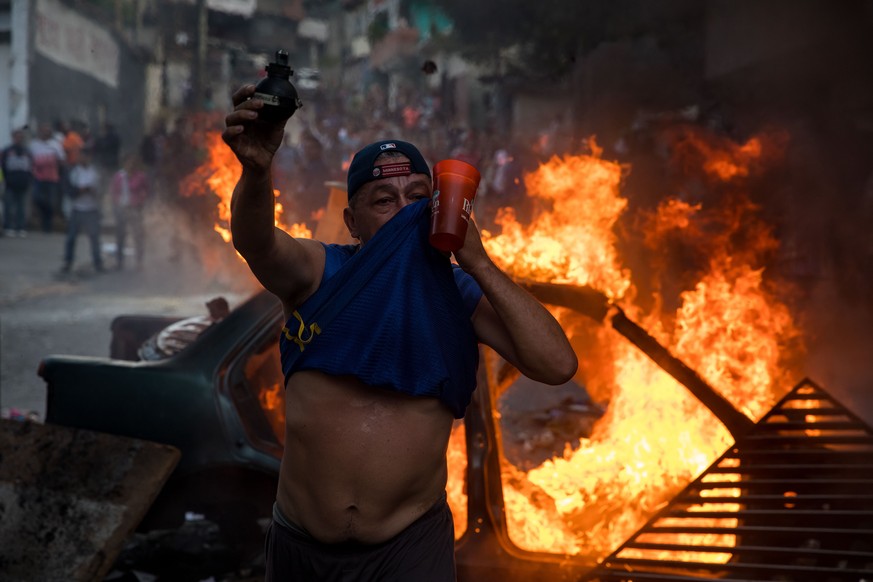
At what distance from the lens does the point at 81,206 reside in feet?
46.1

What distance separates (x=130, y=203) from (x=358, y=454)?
46.2 ft

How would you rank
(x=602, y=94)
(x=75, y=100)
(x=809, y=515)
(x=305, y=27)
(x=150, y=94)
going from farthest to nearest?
(x=305, y=27) < (x=150, y=94) < (x=75, y=100) < (x=602, y=94) < (x=809, y=515)

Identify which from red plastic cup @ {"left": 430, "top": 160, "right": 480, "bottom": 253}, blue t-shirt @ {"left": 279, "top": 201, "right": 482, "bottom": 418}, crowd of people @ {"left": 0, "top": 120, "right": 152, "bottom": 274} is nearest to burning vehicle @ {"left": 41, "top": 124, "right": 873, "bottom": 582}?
blue t-shirt @ {"left": 279, "top": 201, "right": 482, "bottom": 418}

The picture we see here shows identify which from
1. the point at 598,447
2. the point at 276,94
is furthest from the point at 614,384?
the point at 276,94

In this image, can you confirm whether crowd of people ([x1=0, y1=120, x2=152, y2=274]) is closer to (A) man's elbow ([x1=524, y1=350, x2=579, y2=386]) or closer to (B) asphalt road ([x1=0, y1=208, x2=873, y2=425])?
(B) asphalt road ([x1=0, y1=208, x2=873, y2=425])

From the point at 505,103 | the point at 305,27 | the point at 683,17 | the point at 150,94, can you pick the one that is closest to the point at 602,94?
the point at 683,17

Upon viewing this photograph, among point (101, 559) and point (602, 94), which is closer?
point (101, 559)

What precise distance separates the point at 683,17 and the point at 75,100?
734 inches

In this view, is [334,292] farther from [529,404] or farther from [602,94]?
[602,94]

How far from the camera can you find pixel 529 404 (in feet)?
26.2

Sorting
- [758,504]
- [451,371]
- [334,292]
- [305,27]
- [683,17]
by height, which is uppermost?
[305,27]

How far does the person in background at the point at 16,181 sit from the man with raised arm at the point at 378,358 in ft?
54.1

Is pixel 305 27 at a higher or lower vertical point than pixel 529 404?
higher

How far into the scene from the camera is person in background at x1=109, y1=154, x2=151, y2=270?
15.0 m
